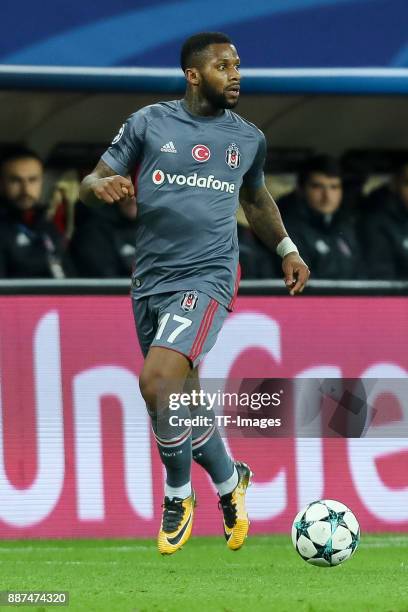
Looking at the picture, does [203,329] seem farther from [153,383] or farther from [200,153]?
[200,153]

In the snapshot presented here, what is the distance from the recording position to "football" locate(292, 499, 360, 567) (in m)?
7.06

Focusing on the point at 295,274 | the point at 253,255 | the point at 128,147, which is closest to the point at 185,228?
the point at 128,147

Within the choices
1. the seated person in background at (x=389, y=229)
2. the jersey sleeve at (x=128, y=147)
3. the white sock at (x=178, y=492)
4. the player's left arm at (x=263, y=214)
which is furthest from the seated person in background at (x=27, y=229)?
the white sock at (x=178, y=492)

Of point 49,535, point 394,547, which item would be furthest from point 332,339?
point 49,535

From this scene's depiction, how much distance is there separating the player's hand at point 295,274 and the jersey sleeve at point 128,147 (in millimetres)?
804

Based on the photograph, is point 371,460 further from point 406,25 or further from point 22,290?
point 406,25

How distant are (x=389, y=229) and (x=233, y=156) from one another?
8.88 feet

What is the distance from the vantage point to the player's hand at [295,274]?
7.18 metres

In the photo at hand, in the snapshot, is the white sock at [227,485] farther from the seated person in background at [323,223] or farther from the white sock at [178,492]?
the seated person in background at [323,223]

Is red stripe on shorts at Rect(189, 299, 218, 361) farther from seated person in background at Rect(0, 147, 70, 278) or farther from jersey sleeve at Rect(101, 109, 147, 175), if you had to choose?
seated person in background at Rect(0, 147, 70, 278)

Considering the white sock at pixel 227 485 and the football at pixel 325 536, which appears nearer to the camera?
the football at pixel 325 536

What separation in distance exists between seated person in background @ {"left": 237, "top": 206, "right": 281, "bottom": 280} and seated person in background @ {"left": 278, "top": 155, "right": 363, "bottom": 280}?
0.64ft

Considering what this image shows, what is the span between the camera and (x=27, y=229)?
927 cm

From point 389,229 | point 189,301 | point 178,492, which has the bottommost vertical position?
point 178,492
